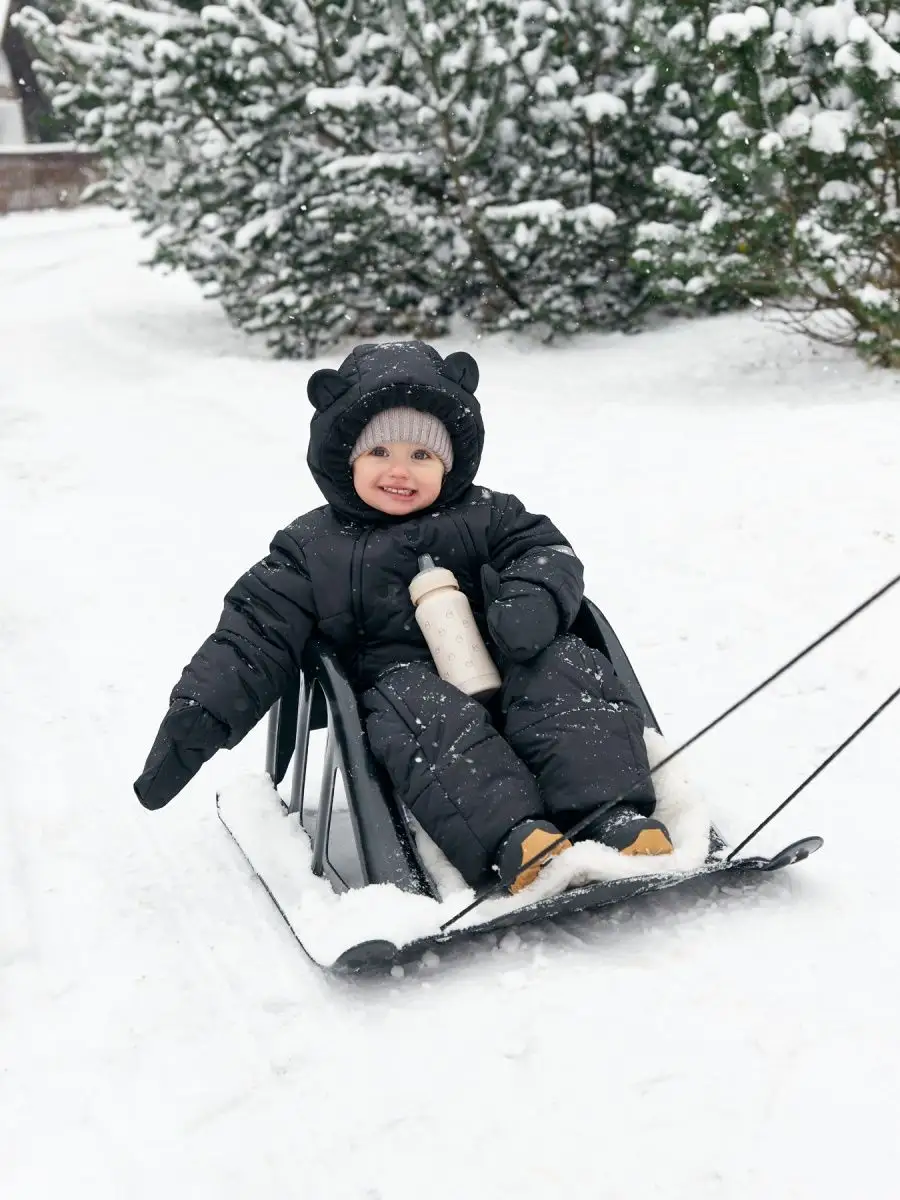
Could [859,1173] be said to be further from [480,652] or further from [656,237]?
[656,237]

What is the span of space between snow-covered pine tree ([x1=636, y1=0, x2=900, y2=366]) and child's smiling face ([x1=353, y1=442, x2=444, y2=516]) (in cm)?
413

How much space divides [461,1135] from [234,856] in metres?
1.33

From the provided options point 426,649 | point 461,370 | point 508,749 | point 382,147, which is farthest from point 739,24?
point 508,749

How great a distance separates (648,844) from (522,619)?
1.98 feet

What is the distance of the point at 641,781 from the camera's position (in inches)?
104

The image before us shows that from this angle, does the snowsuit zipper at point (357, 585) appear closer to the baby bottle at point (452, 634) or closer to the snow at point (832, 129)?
the baby bottle at point (452, 634)

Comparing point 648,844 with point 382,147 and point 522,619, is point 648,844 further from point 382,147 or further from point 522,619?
point 382,147

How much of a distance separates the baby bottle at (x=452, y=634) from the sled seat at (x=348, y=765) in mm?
239

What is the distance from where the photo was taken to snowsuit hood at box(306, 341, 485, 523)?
3.16 m

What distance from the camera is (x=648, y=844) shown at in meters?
2.70

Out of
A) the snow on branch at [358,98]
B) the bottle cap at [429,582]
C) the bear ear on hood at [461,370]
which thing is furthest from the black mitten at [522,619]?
the snow on branch at [358,98]

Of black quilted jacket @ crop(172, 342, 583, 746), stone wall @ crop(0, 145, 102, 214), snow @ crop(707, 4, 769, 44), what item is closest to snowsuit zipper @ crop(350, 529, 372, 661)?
black quilted jacket @ crop(172, 342, 583, 746)

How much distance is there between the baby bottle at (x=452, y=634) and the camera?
303cm

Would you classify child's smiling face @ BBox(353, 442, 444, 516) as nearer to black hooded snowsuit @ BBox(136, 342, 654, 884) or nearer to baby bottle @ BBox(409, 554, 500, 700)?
black hooded snowsuit @ BBox(136, 342, 654, 884)
